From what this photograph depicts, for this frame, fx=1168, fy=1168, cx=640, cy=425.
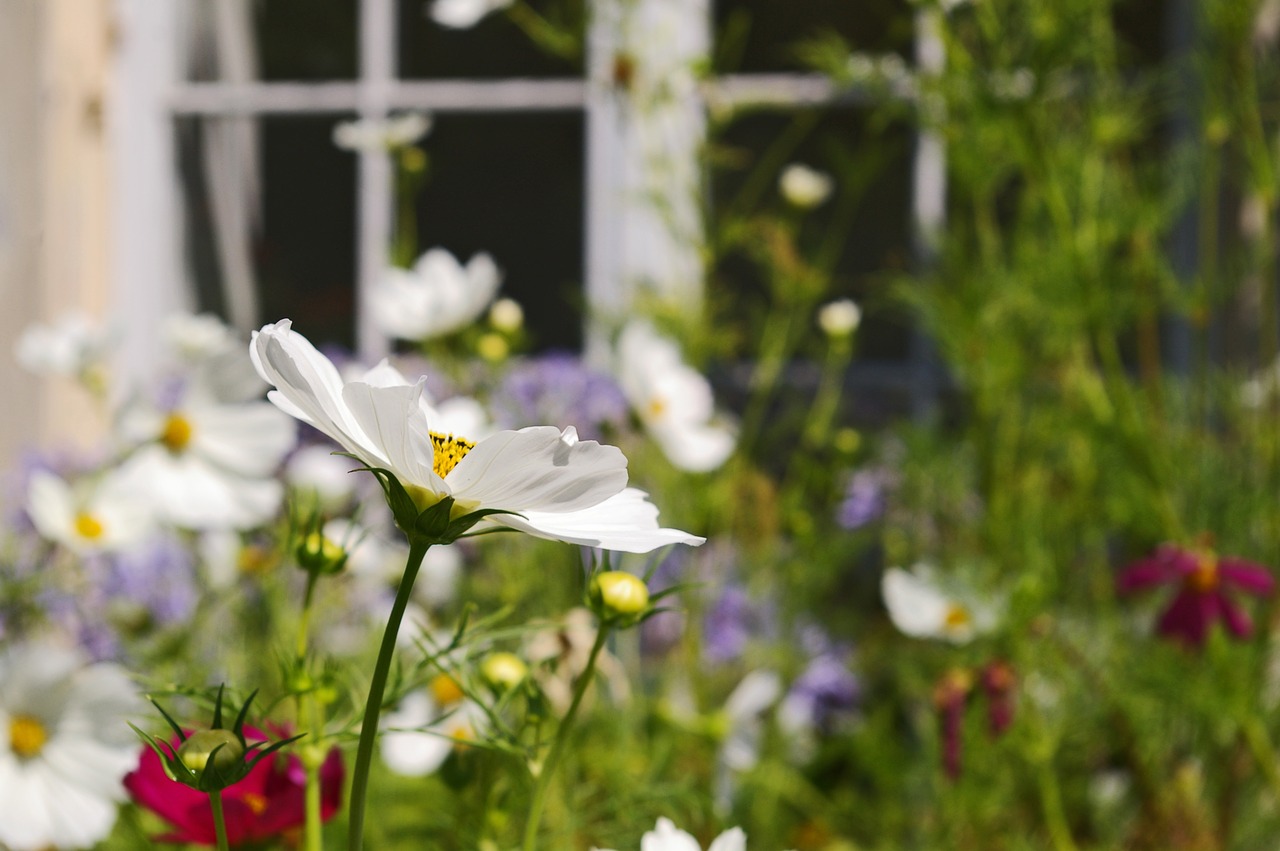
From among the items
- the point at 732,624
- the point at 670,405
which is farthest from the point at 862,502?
the point at 670,405

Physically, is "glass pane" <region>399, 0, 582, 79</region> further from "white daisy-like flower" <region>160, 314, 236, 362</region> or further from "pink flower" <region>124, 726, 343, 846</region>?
"pink flower" <region>124, 726, 343, 846</region>

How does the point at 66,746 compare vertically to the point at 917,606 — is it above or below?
above

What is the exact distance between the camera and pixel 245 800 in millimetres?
418

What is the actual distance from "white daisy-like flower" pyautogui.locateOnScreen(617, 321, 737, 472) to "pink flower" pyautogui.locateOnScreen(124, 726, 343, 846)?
0.51 m

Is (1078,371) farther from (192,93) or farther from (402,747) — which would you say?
(192,93)

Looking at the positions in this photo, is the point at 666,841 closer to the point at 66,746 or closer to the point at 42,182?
the point at 66,746

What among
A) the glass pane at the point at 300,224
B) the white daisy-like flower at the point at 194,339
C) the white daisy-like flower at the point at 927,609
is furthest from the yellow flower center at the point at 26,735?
the glass pane at the point at 300,224

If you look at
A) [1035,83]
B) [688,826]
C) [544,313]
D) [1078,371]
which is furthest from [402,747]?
[544,313]

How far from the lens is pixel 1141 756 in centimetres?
125

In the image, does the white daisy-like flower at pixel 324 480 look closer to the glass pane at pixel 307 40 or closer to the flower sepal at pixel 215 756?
the flower sepal at pixel 215 756

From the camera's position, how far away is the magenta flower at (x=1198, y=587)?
883mm

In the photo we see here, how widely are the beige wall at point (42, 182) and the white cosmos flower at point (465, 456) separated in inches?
66.6

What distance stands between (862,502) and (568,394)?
0.39 meters

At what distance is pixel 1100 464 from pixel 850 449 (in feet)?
0.97
